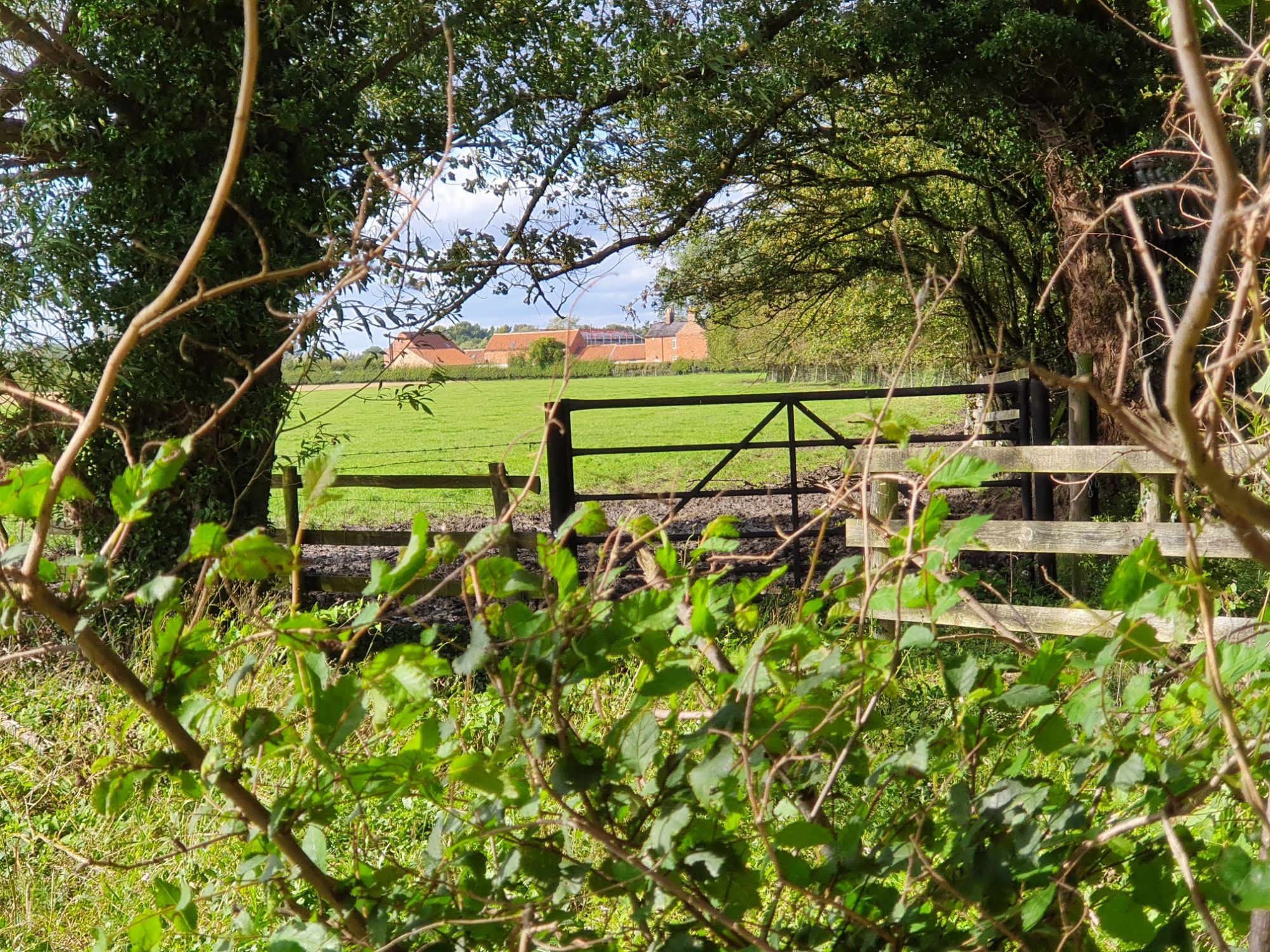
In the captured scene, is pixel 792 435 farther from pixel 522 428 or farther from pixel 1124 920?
pixel 1124 920

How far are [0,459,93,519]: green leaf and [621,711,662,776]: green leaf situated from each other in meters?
0.49

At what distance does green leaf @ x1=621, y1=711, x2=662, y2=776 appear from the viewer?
90 cm

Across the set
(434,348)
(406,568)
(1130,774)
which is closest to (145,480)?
(406,568)

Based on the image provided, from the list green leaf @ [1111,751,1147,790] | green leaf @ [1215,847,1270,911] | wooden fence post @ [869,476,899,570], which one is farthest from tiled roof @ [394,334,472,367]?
wooden fence post @ [869,476,899,570]

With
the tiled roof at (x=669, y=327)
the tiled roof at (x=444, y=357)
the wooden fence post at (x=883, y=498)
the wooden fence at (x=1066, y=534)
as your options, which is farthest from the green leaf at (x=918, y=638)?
the tiled roof at (x=669, y=327)

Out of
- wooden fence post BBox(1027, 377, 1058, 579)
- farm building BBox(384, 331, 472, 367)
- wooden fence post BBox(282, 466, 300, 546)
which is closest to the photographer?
farm building BBox(384, 331, 472, 367)

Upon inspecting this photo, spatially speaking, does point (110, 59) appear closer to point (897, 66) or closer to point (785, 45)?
point (785, 45)

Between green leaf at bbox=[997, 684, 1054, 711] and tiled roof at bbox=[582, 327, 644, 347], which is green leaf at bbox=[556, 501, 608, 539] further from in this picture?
tiled roof at bbox=[582, 327, 644, 347]

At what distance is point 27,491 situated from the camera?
2.73 feet

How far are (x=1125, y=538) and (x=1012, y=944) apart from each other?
10.8ft

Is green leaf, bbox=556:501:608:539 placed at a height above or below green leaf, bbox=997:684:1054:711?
above

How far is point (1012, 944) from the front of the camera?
1031 mm

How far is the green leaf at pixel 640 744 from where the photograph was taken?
2.95 feet

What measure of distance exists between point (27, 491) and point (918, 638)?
0.79 metres
